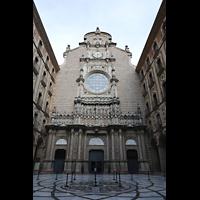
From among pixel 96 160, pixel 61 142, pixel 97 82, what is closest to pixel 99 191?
pixel 96 160

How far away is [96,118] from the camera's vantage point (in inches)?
824

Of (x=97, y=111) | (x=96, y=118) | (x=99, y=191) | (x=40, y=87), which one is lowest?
(x=99, y=191)

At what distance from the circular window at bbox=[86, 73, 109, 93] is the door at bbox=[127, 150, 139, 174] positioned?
1105 cm

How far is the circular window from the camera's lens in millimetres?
23984

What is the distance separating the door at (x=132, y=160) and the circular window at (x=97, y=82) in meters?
11.0

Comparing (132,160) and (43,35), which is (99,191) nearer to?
(132,160)

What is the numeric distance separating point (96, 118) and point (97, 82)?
278 inches

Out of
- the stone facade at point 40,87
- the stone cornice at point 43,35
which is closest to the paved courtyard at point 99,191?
the stone facade at point 40,87
